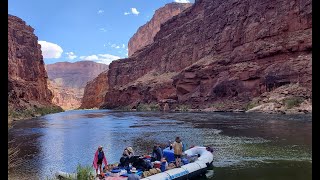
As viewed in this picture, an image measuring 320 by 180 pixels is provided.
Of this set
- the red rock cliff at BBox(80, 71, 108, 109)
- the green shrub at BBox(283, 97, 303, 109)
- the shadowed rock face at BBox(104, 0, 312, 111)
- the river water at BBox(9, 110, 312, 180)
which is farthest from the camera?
the red rock cliff at BBox(80, 71, 108, 109)

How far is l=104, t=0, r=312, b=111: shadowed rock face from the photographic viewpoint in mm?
62562

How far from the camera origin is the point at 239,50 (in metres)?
75.4

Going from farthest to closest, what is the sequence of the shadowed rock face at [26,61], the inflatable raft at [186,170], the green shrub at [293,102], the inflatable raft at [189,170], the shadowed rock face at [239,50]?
the shadowed rock face at [26,61] < the shadowed rock face at [239,50] < the green shrub at [293,102] < the inflatable raft at [189,170] < the inflatable raft at [186,170]

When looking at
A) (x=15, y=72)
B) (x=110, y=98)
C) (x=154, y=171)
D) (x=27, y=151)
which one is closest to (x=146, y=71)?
(x=110, y=98)

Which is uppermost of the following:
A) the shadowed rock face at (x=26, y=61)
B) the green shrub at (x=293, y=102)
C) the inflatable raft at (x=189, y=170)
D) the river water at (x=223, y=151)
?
the shadowed rock face at (x=26, y=61)

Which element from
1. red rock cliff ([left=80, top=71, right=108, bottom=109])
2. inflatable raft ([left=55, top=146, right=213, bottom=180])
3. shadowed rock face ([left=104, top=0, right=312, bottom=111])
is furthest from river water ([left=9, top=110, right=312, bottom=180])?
red rock cliff ([left=80, top=71, right=108, bottom=109])

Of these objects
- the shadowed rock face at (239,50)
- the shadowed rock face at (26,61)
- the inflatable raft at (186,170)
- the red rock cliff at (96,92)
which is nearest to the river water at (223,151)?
the inflatable raft at (186,170)

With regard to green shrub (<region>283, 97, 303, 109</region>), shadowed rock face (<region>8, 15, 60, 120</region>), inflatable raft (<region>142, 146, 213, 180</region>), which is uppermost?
shadowed rock face (<region>8, 15, 60, 120</region>)

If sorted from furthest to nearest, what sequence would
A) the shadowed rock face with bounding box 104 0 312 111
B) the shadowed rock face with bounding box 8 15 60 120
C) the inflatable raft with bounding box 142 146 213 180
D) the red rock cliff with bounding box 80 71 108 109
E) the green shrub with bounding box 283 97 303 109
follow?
the red rock cliff with bounding box 80 71 108 109 < the shadowed rock face with bounding box 8 15 60 120 < the shadowed rock face with bounding box 104 0 312 111 < the green shrub with bounding box 283 97 303 109 < the inflatable raft with bounding box 142 146 213 180

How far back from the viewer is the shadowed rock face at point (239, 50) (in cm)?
6256

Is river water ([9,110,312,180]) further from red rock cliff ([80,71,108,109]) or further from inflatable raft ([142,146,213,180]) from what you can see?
red rock cliff ([80,71,108,109])

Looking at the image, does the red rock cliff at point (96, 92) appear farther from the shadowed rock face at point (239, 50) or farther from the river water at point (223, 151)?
the river water at point (223, 151)

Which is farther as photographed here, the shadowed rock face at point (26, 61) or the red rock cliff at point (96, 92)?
the red rock cliff at point (96, 92)

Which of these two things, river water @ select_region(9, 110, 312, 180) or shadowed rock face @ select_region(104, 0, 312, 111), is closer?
river water @ select_region(9, 110, 312, 180)
